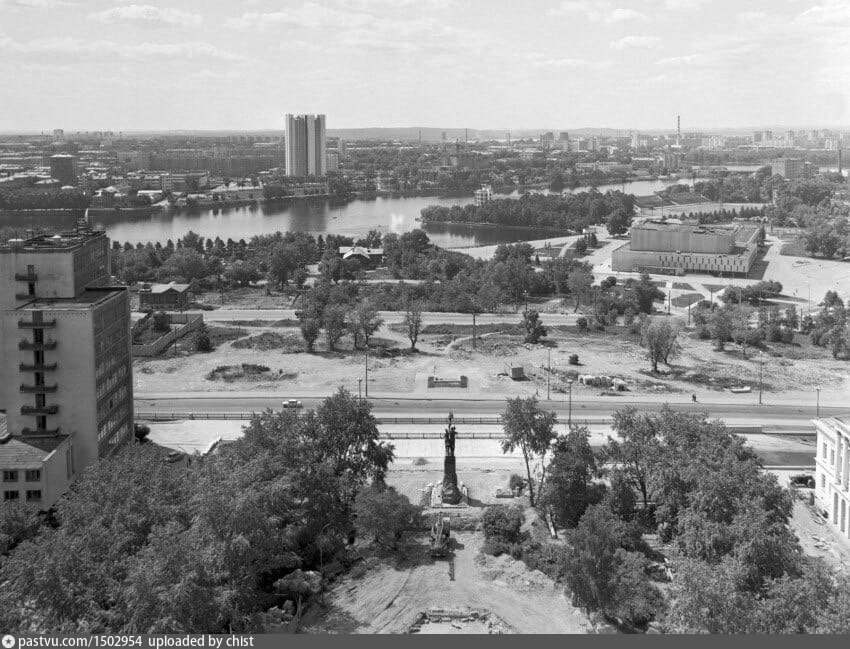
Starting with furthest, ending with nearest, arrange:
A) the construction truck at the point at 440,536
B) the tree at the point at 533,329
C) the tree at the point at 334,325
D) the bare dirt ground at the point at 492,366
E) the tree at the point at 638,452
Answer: the tree at the point at 533,329 < the tree at the point at 334,325 < the bare dirt ground at the point at 492,366 < the tree at the point at 638,452 < the construction truck at the point at 440,536

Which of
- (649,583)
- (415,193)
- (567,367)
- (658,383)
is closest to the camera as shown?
(649,583)

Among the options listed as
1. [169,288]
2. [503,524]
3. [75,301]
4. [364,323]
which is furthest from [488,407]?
[169,288]

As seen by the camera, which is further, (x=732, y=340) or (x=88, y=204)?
(x=88, y=204)

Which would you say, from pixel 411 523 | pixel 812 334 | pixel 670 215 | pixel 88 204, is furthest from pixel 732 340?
pixel 88 204

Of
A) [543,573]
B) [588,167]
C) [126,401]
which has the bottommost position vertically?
[543,573]

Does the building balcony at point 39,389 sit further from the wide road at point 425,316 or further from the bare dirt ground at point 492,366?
the wide road at point 425,316

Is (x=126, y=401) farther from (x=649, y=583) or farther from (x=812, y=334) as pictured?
(x=812, y=334)

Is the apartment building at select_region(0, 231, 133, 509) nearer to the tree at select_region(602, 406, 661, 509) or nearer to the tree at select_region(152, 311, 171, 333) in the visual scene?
the tree at select_region(602, 406, 661, 509)

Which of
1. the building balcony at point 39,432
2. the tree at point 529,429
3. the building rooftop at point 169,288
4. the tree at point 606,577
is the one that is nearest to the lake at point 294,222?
the building rooftop at point 169,288
